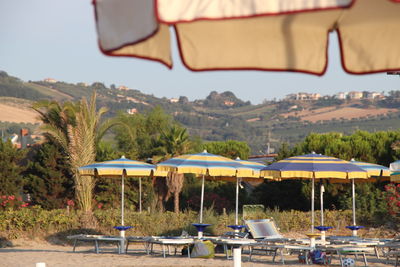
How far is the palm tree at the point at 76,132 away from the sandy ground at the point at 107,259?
17.5ft

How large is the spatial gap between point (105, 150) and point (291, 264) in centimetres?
1621

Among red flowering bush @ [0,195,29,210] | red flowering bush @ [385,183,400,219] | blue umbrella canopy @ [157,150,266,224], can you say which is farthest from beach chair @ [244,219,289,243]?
red flowering bush @ [0,195,29,210]

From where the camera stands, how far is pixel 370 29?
4516 millimetres

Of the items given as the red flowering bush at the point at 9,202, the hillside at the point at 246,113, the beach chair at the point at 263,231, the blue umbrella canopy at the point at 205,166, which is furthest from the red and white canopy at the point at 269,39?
the hillside at the point at 246,113

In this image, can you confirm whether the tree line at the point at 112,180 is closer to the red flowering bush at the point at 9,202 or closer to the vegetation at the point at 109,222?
the vegetation at the point at 109,222

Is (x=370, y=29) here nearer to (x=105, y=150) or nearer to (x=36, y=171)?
(x=36, y=171)

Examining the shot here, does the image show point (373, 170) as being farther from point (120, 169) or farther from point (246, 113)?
point (246, 113)

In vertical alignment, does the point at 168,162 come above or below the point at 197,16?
below

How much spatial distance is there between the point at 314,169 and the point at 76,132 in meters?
10.4

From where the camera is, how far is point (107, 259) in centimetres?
1606

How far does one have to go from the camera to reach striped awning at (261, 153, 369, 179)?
16.4m

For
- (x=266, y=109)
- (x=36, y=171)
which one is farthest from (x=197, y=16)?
(x=266, y=109)

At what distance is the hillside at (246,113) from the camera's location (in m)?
141

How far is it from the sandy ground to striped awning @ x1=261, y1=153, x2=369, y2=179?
190 centimetres
